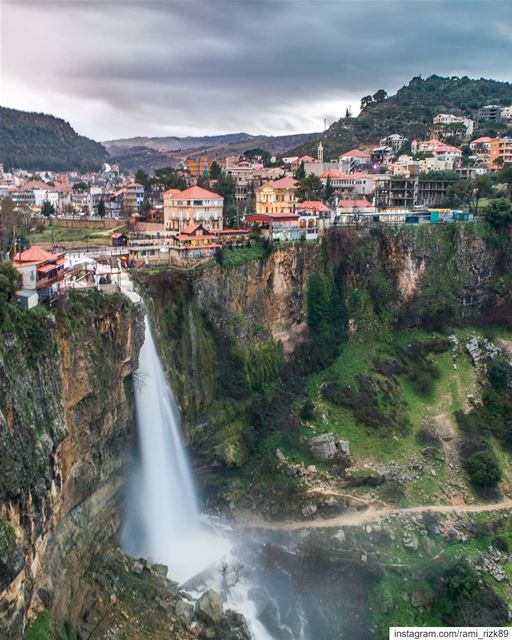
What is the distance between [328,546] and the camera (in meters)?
30.1

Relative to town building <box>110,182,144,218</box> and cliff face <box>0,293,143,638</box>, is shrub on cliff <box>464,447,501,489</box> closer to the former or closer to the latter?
cliff face <box>0,293,143,638</box>

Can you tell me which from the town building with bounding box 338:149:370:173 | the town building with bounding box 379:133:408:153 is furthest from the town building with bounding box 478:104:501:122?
the town building with bounding box 338:149:370:173

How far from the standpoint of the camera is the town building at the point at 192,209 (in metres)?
48.7

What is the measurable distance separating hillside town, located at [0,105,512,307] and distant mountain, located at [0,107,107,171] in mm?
50762

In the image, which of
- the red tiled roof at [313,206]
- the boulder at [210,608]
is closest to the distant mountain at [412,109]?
the red tiled roof at [313,206]

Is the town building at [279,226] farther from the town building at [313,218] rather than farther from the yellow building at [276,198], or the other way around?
the yellow building at [276,198]

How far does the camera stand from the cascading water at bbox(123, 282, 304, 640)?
27.6 m

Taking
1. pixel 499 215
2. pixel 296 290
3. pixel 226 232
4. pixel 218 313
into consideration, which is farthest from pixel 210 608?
pixel 499 215

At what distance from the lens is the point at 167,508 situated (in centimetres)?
3039

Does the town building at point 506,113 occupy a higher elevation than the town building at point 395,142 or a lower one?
higher

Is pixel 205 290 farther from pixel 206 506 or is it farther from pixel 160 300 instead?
pixel 206 506

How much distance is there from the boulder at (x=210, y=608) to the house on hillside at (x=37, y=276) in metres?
12.7

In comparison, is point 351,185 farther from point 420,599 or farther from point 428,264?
Answer: point 420,599

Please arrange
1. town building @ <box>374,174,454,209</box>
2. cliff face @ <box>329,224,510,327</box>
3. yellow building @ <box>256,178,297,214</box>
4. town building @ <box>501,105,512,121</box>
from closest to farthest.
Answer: cliff face @ <box>329,224,510,327</box> → yellow building @ <box>256,178,297,214</box> → town building @ <box>374,174,454,209</box> → town building @ <box>501,105,512,121</box>
